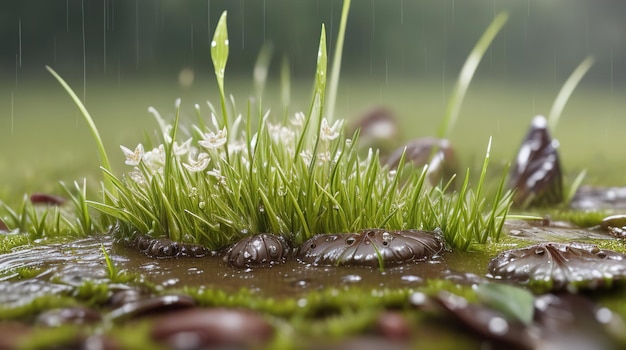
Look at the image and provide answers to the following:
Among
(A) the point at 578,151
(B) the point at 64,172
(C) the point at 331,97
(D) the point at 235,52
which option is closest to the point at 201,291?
(C) the point at 331,97

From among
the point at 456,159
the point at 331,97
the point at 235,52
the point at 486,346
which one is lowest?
the point at 486,346

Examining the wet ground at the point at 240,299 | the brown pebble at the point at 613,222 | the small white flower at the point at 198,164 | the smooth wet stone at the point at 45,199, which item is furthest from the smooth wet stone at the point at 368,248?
the smooth wet stone at the point at 45,199

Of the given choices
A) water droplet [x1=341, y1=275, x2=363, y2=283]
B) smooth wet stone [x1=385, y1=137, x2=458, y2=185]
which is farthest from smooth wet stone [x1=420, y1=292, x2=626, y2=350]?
smooth wet stone [x1=385, y1=137, x2=458, y2=185]

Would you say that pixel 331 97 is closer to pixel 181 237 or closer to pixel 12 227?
pixel 181 237

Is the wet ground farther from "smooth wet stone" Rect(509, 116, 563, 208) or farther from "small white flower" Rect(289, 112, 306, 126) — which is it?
"smooth wet stone" Rect(509, 116, 563, 208)

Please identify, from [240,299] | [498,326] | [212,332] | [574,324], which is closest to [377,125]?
[240,299]
